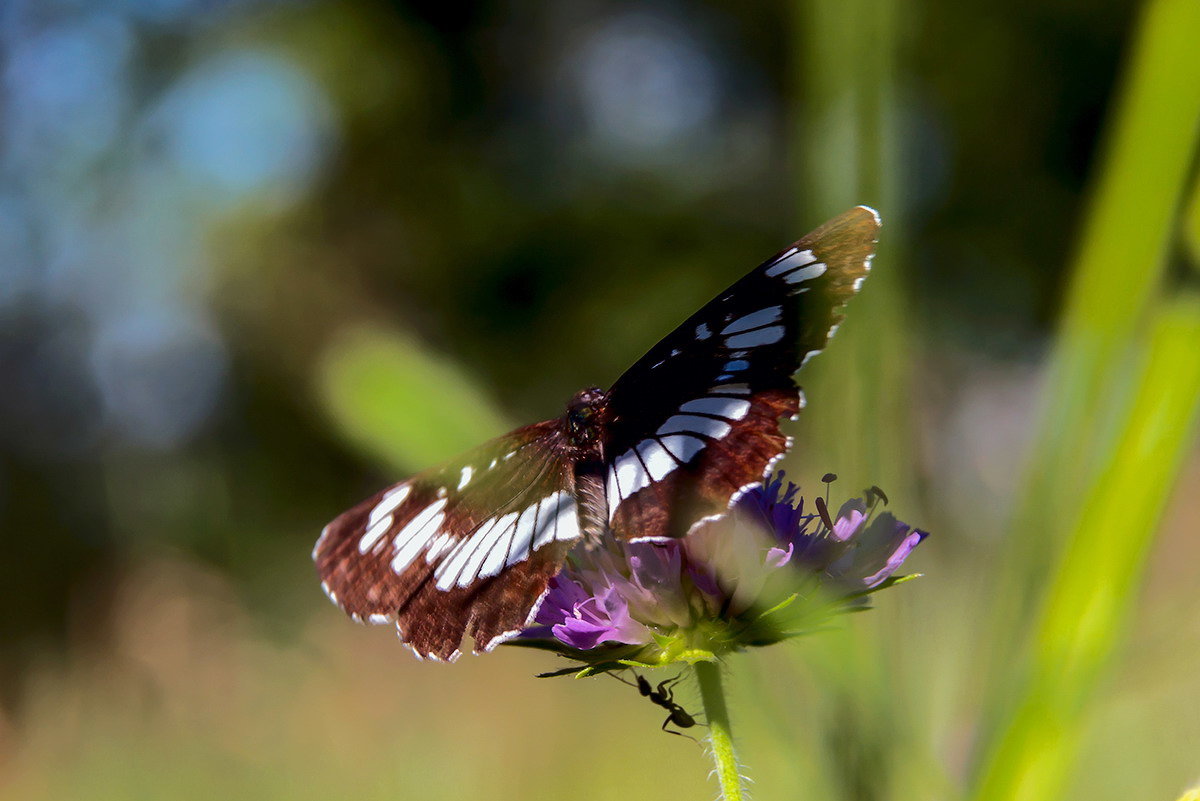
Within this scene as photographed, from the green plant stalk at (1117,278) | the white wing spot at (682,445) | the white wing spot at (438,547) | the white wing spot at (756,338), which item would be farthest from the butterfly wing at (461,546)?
the green plant stalk at (1117,278)

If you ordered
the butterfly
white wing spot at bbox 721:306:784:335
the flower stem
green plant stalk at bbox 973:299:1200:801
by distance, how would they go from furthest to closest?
white wing spot at bbox 721:306:784:335
the butterfly
the flower stem
green plant stalk at bbox 973:299:1200:801

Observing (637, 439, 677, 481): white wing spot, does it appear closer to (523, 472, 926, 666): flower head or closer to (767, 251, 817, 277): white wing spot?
(523, 472, 926, 666): flower head

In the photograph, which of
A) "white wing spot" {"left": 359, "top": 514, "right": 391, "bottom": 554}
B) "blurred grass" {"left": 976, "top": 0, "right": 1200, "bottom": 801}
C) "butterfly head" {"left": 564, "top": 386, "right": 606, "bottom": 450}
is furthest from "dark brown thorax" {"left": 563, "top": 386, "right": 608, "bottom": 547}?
"blurred grass" {"left": 976, "top": 0, "right": 1200, "bottom": 801}

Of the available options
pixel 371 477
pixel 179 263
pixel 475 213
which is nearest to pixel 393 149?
pixel 475 213

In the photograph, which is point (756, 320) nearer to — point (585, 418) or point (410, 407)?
point (585, 418)

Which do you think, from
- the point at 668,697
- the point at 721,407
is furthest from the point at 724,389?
the point at 668,697

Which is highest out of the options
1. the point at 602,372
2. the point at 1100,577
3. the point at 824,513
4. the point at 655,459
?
the point at 602,372
